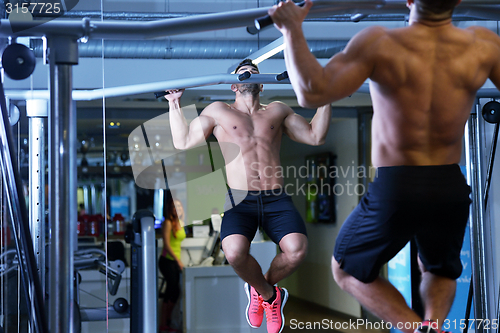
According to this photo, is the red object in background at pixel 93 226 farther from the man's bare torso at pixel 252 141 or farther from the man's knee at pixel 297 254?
the man's knee at pixel 297 254

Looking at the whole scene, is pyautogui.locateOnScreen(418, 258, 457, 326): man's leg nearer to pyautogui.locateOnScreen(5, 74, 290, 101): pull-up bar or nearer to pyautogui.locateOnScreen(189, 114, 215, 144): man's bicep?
pyautogui.locateOnScreen(5, 74, 290, 101): pull-up bar

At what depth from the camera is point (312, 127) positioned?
284cm

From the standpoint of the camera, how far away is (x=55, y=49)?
1.38 m

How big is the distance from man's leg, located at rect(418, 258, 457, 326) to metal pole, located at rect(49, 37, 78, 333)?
42.6 inches

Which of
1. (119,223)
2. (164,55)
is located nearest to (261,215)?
(164,55)

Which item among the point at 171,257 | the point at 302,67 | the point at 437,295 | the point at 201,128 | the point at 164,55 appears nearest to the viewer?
the point at 302,67

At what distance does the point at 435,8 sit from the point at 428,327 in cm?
90

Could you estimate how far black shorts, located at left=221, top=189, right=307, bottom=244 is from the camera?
2758mm

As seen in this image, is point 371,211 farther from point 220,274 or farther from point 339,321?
point 339,321

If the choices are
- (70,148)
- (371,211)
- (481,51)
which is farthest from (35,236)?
(481,51)

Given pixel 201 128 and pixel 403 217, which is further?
pixel 201 128

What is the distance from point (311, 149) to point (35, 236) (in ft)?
14.7

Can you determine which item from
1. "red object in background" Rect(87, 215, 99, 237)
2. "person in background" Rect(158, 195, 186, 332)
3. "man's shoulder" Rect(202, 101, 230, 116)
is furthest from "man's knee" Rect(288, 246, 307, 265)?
"red object in background" Rect(87, 215, 99, 237)

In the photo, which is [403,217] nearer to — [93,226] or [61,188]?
[61,188]
